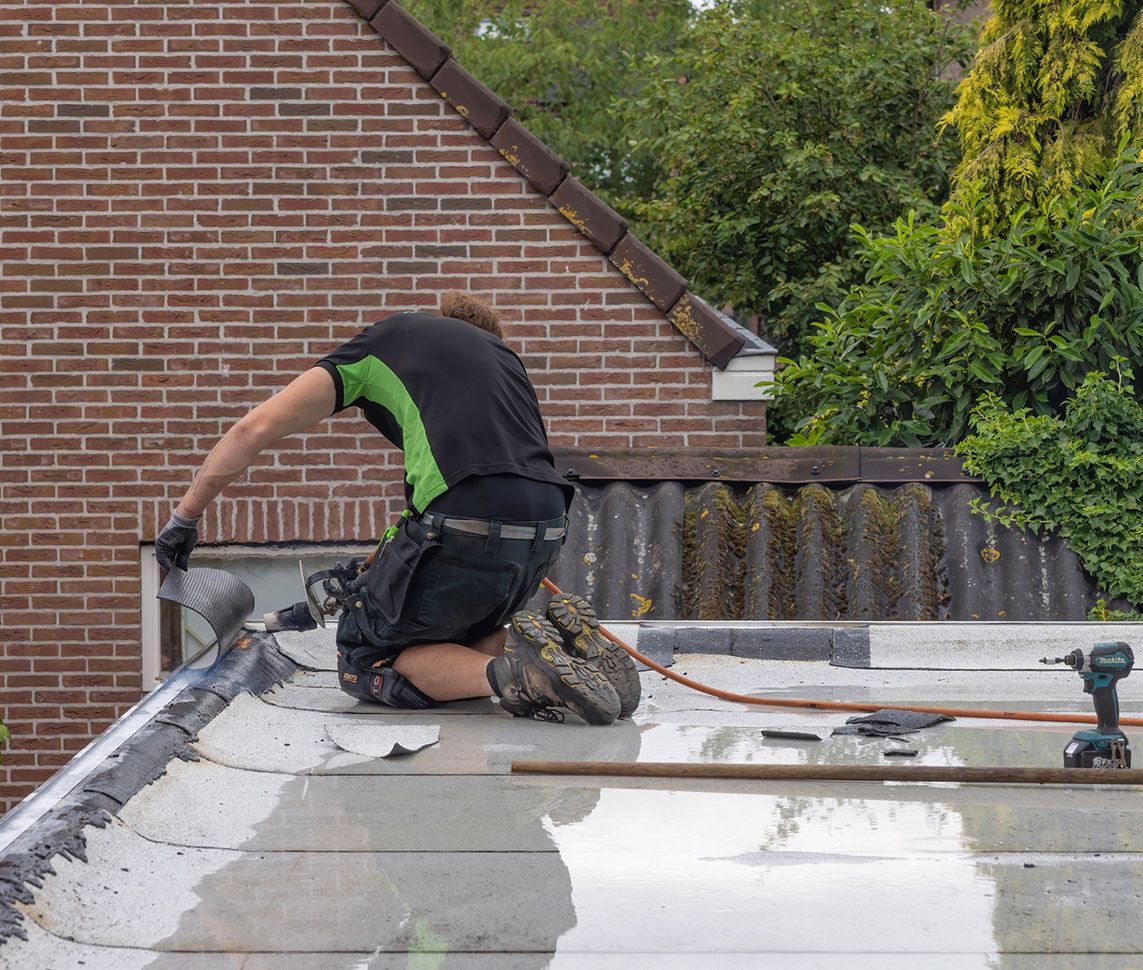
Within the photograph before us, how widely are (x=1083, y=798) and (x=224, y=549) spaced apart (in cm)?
495

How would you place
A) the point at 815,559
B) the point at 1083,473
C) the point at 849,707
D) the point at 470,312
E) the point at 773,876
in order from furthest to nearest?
the point at 1083,473 < the point at 815,559 < the point at 470,312 < the point at 849,707 < the point at 773,876

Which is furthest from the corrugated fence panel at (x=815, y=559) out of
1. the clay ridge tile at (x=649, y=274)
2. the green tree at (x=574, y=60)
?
the green tree at (x=574, y=60)

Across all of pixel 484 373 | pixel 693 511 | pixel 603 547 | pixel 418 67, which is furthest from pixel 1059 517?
pixel 418 67

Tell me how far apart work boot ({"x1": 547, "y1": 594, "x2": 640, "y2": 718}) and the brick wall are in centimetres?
312

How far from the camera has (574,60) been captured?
17156 mm

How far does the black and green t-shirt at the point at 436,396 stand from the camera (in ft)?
13.2

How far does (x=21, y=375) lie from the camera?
6.89 m

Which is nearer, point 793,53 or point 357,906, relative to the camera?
point 357,906

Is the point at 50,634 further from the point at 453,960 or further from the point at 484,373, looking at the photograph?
the point at 453,960

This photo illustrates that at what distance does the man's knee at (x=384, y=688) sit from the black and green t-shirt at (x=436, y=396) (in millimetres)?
488

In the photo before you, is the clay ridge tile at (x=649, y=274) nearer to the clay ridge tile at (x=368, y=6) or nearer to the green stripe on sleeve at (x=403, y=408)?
the clay ridge tile at (x=368, y=6)

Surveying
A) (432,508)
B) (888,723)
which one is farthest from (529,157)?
(888,723)

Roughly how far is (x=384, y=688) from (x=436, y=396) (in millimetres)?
861

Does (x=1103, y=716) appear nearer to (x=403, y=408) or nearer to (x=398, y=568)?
(x=398, y=568)
